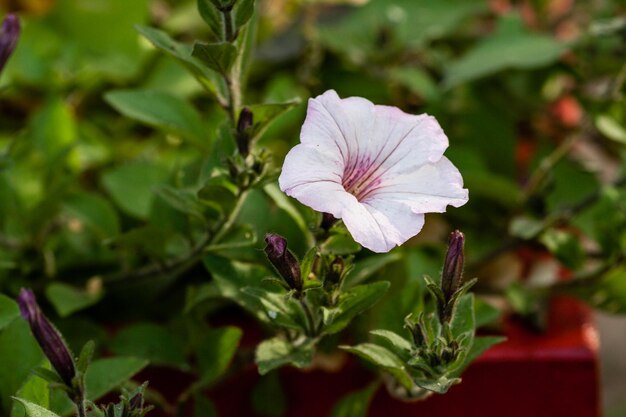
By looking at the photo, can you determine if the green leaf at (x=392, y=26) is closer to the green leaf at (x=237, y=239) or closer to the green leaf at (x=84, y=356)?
the green leaf at (x=237, y=239)

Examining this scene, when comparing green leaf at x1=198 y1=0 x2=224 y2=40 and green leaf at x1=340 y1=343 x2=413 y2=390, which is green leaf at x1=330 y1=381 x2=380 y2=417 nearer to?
green leaf at x1=340 y1=343 x2=413 y2=390

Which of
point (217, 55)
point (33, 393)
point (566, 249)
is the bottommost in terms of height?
point (566, 249)

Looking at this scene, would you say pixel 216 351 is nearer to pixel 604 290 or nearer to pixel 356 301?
pixel 356 301

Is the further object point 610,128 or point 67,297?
point 610,128

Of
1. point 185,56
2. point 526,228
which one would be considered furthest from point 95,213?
point 526,228

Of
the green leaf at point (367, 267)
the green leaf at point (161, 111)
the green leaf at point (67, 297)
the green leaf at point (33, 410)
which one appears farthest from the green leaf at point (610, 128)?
the green leaf at point (33, 410)

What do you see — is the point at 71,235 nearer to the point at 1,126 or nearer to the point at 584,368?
the point at 1,126
